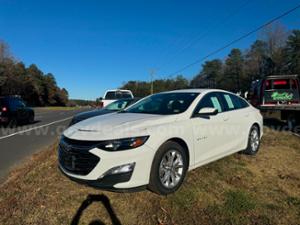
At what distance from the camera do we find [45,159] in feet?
21.2

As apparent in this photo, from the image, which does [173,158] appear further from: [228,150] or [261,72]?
[261,72]

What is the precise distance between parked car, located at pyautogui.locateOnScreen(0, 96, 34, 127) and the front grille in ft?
39.0

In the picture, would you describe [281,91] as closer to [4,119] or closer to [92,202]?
[92,202]

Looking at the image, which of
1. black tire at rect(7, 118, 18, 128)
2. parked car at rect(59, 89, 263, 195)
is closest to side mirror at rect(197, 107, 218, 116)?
parked car at rect(59, 89, 263, 195)

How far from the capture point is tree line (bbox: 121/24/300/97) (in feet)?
178

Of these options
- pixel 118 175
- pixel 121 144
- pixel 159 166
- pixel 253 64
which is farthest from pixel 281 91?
pixel 253 64

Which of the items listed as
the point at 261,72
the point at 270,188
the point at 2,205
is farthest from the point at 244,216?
the point at 261,72

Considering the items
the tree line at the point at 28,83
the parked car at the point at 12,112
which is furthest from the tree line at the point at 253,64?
the parked car at the point at 12,112

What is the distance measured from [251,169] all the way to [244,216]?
2.01 m

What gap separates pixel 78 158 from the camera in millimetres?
3582

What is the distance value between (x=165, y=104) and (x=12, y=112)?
12.2 meters

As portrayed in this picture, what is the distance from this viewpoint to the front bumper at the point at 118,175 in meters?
3.40

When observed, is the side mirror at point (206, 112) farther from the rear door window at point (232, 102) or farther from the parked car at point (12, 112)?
the parked car at point (12, 112)

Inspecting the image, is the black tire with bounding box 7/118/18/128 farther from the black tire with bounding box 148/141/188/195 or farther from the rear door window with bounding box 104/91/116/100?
the black tire with bounding box 148/141/188/195
